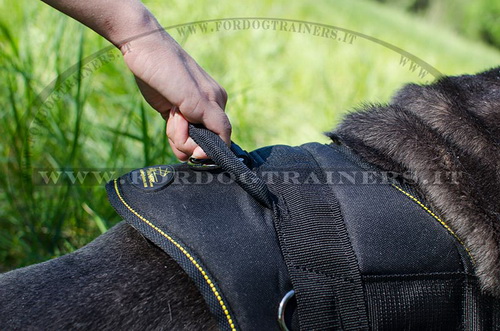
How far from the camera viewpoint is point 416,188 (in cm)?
133

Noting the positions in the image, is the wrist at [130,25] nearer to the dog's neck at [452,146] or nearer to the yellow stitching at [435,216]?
the dog's neck at [452,146]

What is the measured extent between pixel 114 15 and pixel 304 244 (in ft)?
2.22

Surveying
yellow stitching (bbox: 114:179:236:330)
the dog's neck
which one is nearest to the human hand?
yellow stitching (bbox: 114:179:236:330)

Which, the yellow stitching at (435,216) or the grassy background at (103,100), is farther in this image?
the grassy background at (103,100)

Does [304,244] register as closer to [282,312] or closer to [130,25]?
[282,312]

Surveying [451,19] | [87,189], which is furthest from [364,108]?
[451,19]

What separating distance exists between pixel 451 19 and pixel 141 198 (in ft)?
107

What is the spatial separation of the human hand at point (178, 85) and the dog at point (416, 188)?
29cm

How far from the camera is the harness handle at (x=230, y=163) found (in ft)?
4.03

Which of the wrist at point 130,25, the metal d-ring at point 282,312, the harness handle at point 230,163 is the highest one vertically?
the wrist at point 130,25

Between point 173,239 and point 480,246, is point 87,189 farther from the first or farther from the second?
point 480,246

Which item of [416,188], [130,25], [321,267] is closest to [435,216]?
[416,188]

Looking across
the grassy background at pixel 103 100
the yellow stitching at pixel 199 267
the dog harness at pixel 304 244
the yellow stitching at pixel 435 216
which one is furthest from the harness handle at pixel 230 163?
the grassy background at pixel 103 100

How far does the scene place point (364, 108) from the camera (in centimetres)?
154
